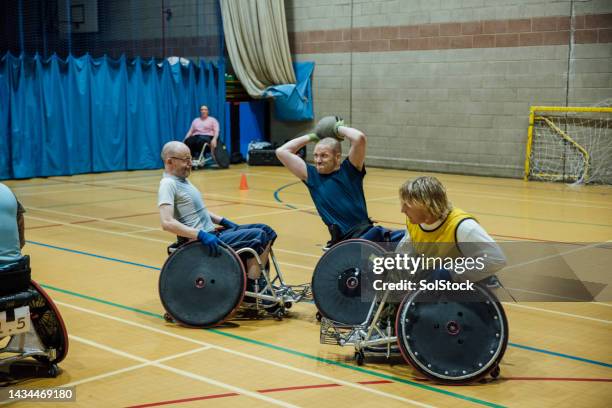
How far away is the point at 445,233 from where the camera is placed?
14.8 ft

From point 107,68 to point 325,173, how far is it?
38.8ft

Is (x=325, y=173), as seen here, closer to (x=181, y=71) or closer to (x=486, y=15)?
(x=486, y=15)

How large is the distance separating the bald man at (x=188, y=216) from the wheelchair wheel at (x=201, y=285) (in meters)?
0.18

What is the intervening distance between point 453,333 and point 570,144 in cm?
1160

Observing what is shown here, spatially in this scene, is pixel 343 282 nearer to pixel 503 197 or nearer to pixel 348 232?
pixel 348 232

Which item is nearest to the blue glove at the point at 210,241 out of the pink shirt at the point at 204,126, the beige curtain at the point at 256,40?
the pink shirt at the point at 204,126

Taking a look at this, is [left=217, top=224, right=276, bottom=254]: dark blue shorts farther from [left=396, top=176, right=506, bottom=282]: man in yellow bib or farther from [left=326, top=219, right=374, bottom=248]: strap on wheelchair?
[left=396, top=176, right=506, bottom=282]: man in yellow bib

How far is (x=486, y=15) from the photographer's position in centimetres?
1592

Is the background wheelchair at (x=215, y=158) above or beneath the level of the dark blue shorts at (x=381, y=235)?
beneath

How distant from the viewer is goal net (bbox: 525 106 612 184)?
48.0 feet

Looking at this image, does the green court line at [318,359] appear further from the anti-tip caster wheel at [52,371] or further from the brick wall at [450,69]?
the brick wall at [450,69]

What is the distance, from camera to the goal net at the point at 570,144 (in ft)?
48.0

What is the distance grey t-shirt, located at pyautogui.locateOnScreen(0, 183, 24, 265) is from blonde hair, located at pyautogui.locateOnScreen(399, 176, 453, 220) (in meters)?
2.19

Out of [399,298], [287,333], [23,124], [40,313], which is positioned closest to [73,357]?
[40,313]
